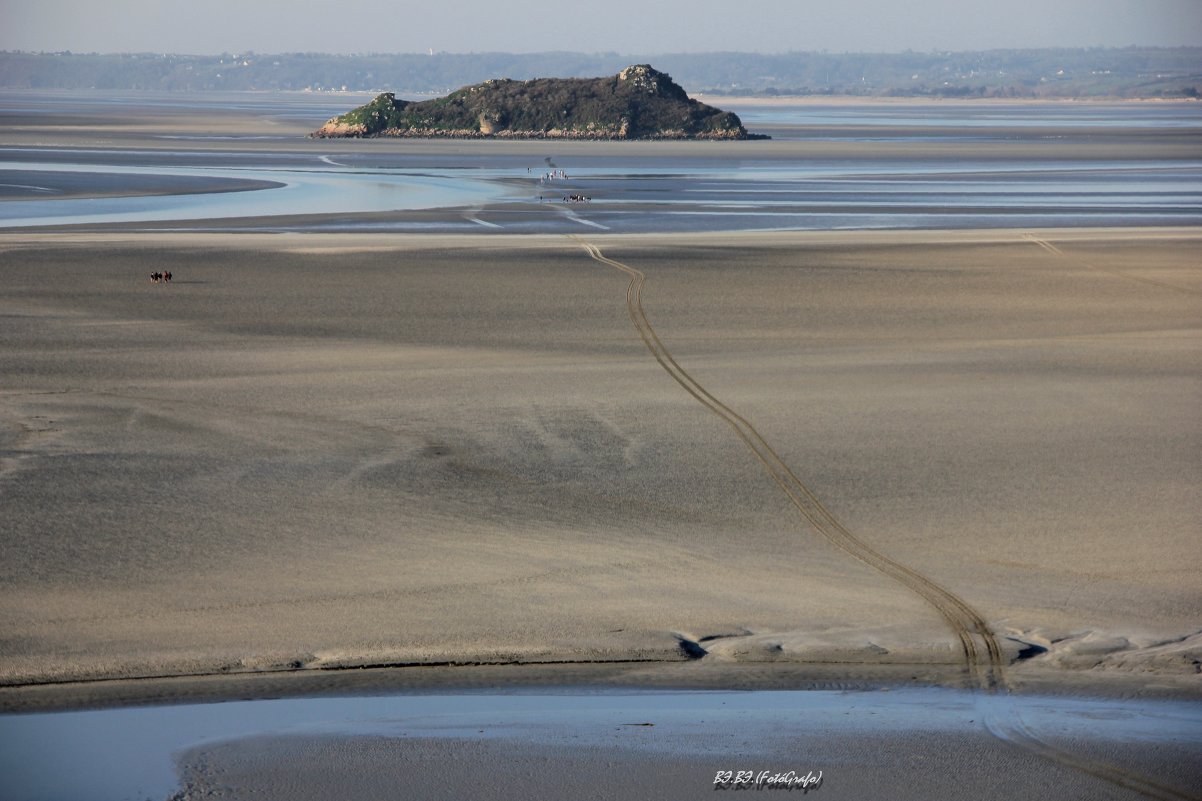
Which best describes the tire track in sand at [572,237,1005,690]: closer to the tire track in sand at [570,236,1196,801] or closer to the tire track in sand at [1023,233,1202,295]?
the tire track in sand at [570,236,1196,801]

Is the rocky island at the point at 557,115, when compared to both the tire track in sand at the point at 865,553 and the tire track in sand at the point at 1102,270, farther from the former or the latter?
the tire track in sand at the point at 865,553

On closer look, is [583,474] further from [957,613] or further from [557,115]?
[557,115]

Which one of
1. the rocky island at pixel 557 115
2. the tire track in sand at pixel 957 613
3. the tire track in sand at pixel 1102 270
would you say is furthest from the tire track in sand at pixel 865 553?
the rocky island at pixel 557 115

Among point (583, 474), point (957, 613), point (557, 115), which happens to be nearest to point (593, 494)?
point (583, 474)

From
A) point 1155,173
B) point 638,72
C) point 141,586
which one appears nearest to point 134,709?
point 141,586

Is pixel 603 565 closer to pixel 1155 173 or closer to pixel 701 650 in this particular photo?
pixel 701 650
